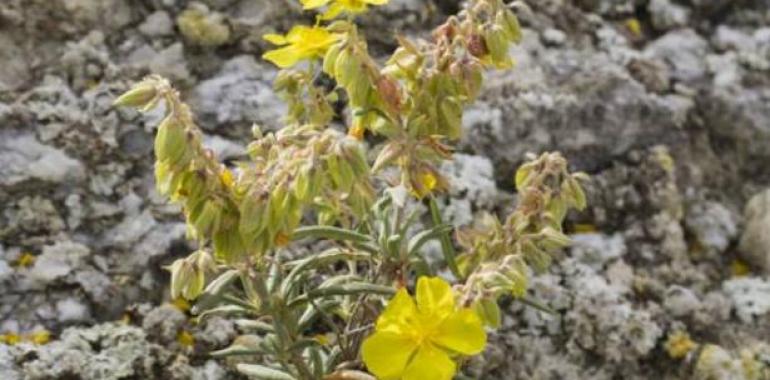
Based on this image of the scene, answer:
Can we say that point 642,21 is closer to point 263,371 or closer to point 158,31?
point 158,31

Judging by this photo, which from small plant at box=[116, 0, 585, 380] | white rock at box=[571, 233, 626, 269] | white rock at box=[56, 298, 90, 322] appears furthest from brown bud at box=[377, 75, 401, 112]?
white rock at box=[571, 233, 626, 269]

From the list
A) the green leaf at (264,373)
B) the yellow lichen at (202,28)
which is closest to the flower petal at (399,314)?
the green leaf at (264,373)

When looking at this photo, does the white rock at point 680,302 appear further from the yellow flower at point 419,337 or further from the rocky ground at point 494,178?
the yellow flower at point 419,337

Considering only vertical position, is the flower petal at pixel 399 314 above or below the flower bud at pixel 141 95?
below

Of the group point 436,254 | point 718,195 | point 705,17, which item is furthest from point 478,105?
point 705,17

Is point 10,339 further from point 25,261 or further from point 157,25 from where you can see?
point 157,25

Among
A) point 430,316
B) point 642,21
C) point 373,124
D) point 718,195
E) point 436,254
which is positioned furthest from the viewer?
point 642,21

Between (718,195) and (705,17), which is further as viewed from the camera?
(705,17)

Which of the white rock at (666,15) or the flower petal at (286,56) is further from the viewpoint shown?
the white rock at (666,15)
